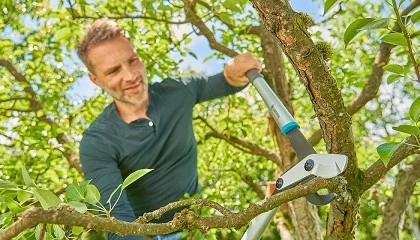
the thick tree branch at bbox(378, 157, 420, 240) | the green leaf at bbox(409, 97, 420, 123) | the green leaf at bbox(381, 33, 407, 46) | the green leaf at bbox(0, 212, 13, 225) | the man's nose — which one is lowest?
the thick tree branch at bbox(378, 157, 420, 240)

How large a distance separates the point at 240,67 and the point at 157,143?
0.47 metres

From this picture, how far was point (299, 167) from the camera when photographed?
1.29 meters

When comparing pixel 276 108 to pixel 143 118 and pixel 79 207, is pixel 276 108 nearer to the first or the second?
pixel 143 118

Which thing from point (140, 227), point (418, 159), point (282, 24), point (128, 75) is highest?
point (128, 75)

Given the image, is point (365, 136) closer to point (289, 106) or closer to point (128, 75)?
point (289, 106)

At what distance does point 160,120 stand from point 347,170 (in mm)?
1094

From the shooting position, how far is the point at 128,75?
6.59 ft

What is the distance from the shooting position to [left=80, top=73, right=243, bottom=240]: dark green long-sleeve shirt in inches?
77.4

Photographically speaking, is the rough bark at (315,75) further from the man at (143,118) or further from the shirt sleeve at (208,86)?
the shirt sleeve at (208,86)

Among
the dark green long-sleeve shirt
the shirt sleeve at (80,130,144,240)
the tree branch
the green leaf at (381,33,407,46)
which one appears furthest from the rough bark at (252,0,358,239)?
the tree branch

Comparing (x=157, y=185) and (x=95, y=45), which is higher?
(x=95, y=45)

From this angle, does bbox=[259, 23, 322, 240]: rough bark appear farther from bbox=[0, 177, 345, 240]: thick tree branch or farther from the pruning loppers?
bbox=[0, 177, 345, 240]: thick tree branch

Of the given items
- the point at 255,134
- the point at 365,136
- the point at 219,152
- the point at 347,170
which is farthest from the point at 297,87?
the point at 347,170

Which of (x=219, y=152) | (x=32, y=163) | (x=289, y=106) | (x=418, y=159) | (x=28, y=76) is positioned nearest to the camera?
(x=418, y=159)
